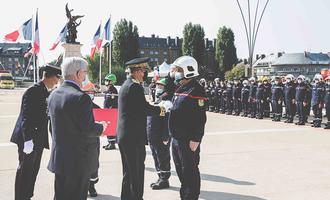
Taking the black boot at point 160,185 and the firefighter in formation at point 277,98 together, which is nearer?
the black boot at point 160,185

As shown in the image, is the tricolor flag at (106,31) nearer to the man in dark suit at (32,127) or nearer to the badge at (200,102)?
the man in dark suit at (32,127)

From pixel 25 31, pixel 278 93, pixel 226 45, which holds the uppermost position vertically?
pixel 226 45

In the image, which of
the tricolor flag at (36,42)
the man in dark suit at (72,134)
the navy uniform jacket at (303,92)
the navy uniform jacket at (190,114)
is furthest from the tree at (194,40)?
the man in dark suit at (72,134)

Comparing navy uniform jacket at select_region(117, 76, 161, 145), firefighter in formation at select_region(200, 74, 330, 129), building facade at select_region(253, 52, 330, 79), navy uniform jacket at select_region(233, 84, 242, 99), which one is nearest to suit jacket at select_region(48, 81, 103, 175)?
navy uniform jacket at select_region(117, 76, 161, 145)

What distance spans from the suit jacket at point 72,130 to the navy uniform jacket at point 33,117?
4.42 ft

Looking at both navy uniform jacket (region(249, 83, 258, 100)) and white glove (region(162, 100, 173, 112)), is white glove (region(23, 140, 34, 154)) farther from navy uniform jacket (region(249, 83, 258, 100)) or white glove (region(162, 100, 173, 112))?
navy uniform jacket (region(249, 83, 258, 100))

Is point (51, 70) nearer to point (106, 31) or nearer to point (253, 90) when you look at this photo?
point (253, 90)

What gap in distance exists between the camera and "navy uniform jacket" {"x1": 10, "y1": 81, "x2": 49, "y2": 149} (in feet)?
16.1

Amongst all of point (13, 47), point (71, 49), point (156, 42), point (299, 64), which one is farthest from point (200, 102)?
point (13, 47)

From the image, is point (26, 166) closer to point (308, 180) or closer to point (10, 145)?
point (308, 180)

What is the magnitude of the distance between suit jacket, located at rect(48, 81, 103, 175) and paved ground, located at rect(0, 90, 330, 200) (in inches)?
88.9

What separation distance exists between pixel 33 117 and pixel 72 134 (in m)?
1.59

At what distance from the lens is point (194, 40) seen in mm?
87438

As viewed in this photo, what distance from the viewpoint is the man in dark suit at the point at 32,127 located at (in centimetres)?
493
